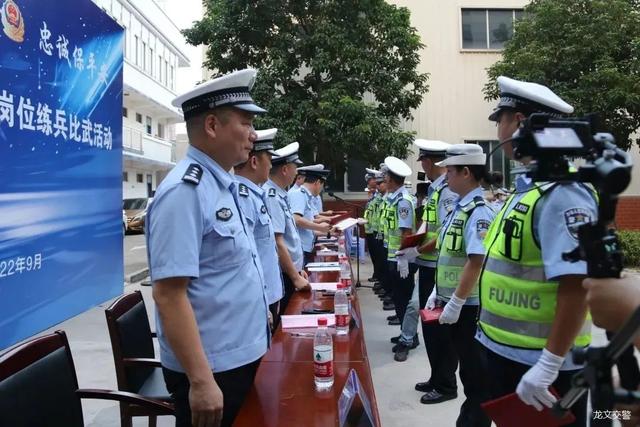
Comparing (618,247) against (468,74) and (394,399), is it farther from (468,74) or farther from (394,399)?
(468,74)

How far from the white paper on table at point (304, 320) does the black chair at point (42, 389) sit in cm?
75

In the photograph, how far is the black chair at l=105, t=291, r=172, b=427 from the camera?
2.31 metres

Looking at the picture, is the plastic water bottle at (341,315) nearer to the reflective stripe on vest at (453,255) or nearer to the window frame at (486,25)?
the reflective stripe on vest at (453,255)

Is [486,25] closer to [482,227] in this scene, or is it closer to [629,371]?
[482,227]

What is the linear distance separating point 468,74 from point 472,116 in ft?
3.98

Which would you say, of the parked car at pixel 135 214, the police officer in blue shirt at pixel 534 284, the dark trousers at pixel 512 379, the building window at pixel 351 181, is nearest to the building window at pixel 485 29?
the building window at pixel 351 181

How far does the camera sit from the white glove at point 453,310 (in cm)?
261

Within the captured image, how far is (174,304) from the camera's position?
1.46m

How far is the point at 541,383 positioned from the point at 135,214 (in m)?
17.6

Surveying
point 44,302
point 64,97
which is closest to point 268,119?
point 64,97

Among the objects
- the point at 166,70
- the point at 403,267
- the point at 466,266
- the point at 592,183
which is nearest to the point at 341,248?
the point at 403,267

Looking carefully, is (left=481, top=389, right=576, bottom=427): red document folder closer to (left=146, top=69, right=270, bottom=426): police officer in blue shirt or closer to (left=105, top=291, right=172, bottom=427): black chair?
(left=146, top=69, right=270, bottom=426): police officer in blue shirt

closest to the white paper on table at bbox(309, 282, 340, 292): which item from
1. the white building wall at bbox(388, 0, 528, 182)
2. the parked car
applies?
the white building wall at bbox(388, 0, 528, 182)

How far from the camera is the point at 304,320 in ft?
8.41
